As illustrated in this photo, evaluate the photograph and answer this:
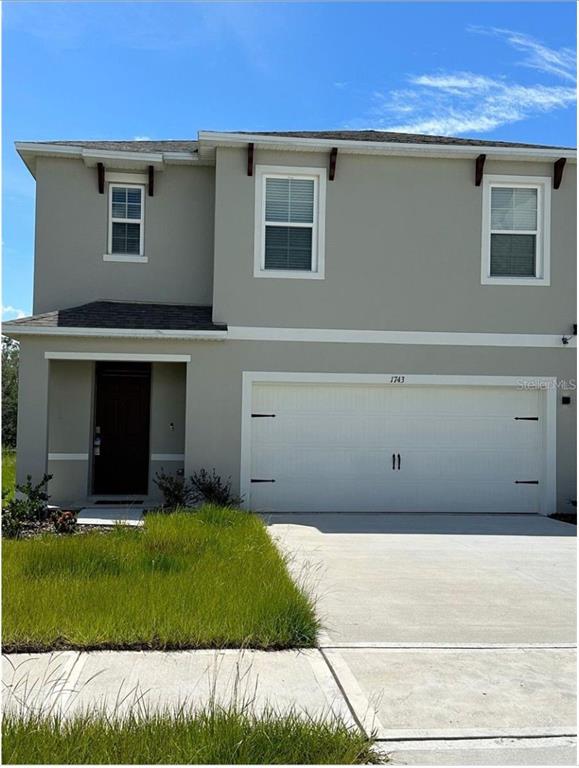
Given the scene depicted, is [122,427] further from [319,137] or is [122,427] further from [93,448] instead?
[319,137]

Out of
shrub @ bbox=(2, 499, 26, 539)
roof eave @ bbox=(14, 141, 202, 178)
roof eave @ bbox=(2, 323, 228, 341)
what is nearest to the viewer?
shrub @ bbox=(2, 499, 26, 539)

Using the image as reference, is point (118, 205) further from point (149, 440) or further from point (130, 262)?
point (149, 440)

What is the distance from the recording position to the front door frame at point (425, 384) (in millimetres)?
12617

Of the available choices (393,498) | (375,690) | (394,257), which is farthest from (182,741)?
(394,257)

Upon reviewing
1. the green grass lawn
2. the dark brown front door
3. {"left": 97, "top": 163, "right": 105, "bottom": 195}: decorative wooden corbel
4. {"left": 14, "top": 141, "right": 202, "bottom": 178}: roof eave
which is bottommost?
the green grass lawn

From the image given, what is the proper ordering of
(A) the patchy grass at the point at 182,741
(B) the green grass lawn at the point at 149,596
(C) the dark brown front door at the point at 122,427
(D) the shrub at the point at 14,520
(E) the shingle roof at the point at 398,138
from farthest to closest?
(C) the dark brown front door at the point at 122,427 < (E) the shingle roof at the point at 398,138 < (D) the shrub at the point at 14,520 < (B) the green grass lawn at the point at 149,596 < (A) the patchy grass at the point at 182,741

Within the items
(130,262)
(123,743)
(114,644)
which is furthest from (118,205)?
(123,743)

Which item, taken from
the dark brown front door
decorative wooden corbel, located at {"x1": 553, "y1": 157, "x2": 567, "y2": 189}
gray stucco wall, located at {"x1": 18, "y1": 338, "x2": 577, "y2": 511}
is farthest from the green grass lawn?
decorative wooden corbel, located at {"x1": 553, "y1": 157, "x2": 567, "y2": 189}

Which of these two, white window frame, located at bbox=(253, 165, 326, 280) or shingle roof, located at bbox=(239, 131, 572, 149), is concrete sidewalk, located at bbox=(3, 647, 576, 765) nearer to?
white window frame, located at bbox=(253, 165, 326, 280)

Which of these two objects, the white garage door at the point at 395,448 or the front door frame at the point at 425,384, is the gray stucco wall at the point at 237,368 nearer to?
the front door frame at the point at 425,384

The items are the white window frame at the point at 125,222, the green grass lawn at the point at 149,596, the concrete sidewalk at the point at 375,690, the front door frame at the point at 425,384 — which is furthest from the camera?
the white window frame at the point at 125,222

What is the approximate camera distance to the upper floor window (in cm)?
1373

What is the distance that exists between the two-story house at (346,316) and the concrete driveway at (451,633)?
1.98m

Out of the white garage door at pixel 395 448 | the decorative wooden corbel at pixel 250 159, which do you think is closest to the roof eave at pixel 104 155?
the decorative wooden corbel at pixel 250 159
